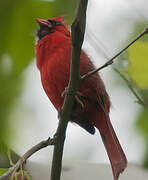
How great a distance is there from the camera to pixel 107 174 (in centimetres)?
142

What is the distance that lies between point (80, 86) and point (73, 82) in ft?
3.34

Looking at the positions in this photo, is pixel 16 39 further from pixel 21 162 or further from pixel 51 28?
pixel 51 28

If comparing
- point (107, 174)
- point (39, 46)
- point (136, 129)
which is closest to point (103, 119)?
point (39, 46)

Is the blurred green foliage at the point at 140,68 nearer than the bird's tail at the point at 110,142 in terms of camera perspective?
Yes

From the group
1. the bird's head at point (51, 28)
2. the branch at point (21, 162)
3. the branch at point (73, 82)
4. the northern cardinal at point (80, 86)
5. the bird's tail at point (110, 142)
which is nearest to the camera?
the branch at point (73, 82)

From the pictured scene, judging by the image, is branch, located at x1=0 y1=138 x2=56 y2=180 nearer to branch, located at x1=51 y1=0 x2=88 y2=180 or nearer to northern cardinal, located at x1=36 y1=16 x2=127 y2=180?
branch, located at x1=51 y1=0 x2=88 y2=180

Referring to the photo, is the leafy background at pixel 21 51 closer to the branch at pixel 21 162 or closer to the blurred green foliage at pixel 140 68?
the blurred green foliage at pixel 140 68

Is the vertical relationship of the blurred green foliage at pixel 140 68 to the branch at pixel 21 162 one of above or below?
above

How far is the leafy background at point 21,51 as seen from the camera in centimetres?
115

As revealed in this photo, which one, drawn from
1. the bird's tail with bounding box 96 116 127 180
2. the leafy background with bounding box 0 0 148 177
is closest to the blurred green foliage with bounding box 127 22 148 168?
the leafy background with bounding box 0 0 148 177

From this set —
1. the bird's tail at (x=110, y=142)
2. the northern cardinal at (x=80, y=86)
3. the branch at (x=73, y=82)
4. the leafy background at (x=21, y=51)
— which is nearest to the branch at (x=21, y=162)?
the branch at (x=73, y=82)

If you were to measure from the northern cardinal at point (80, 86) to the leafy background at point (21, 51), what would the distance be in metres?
0.94

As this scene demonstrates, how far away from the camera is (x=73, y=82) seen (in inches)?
53.0

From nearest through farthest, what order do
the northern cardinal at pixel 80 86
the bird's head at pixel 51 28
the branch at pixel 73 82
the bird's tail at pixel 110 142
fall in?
the branch at pixel 73 82 → the bird's tail at pixel 110 142 → the northern cardinal at pixel 80 86 → the bird's head at pixel 51 28
